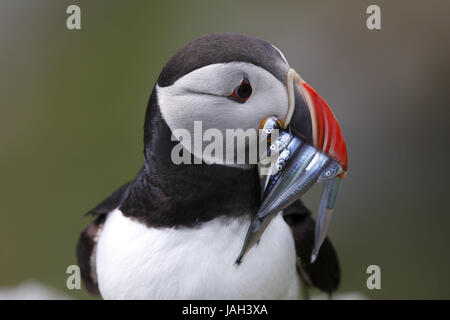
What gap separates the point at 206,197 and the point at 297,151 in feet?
0.86

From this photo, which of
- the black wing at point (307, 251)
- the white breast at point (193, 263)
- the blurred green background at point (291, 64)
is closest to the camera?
the white breast at point (193, 263)

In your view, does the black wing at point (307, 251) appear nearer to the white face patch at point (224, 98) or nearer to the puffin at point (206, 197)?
the puffin at point (206, 197)

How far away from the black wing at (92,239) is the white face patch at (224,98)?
57cm

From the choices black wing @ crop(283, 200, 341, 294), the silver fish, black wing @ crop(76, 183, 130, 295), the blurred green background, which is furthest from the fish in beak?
the blurred green background

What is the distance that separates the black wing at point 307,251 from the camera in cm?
163

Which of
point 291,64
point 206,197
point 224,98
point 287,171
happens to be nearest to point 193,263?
point 206,197

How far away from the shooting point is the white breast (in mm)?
1359

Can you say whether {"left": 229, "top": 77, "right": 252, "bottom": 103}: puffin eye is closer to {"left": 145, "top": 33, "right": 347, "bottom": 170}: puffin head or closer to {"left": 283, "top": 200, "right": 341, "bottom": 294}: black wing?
{"left": 145, "top": 33, "right": 347, "bottom": 170}: puffin head

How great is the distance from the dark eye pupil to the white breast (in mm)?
348

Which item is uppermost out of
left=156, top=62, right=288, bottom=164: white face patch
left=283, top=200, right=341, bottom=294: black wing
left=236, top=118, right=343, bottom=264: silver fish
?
left=156, top=62, right=288, bottom=164: white face patch

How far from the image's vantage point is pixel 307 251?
1.64 metres

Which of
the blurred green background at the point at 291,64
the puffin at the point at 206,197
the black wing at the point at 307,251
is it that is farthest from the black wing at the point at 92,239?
the blurred green background at the point at 291,64
